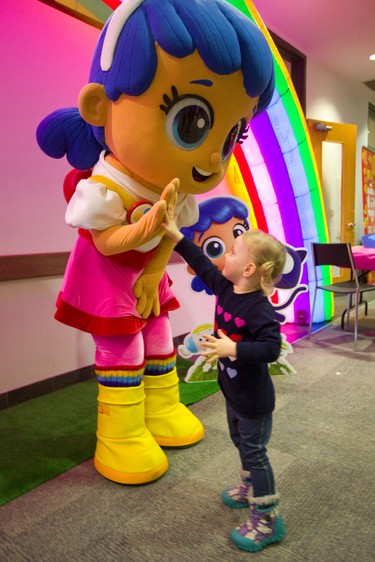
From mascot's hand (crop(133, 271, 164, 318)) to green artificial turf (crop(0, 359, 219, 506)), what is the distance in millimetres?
755

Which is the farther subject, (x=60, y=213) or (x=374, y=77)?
(x=374, y=77)

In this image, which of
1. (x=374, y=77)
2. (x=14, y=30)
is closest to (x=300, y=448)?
(x=14, y=30)

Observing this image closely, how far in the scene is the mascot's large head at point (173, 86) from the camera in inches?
61.8

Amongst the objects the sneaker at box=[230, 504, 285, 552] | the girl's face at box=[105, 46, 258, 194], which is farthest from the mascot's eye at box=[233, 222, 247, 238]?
the sneaker at box=[230, 504, 285, 552]

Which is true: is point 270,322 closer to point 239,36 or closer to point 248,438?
point 248,438

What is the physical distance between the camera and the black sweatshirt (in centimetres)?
135

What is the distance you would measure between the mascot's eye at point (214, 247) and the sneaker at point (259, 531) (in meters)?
1.59

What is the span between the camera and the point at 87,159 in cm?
191

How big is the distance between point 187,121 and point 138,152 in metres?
0.21

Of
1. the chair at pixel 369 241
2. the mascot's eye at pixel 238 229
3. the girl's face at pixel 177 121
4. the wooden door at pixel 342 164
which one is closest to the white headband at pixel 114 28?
the girl's face at pixel 177 121

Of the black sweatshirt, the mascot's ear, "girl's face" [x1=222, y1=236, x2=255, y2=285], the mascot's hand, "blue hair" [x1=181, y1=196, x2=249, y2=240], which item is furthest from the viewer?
"blue hair" [x1=181, y1=196, x2=249, y2=240]

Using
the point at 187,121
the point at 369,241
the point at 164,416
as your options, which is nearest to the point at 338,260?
the point at 369,241

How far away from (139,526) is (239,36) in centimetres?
179

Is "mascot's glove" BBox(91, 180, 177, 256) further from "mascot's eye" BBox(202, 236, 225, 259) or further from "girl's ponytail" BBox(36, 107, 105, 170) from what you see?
"mascot's eye" BBox(202, 236, 225, 259)
